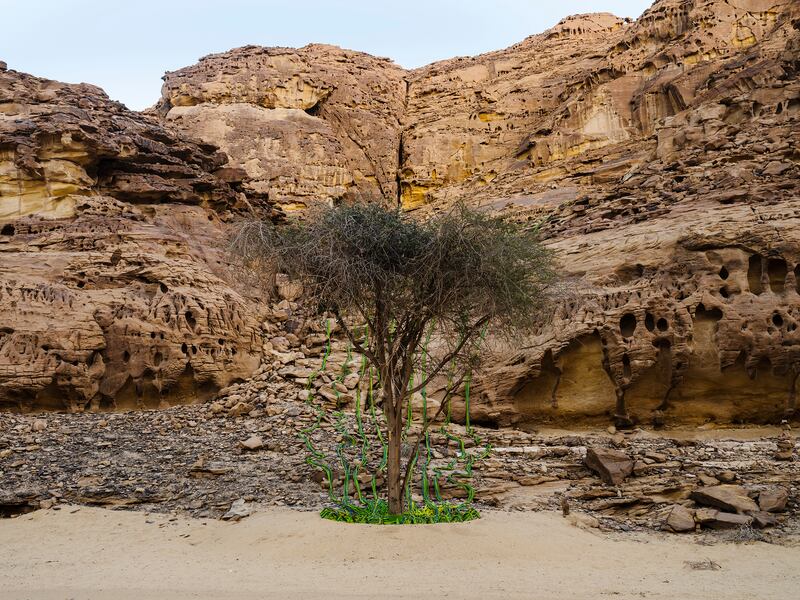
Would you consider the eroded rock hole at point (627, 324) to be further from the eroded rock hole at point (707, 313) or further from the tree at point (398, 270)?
the tree at point (398, 270)

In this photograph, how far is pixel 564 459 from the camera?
1000cm

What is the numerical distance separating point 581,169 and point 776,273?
50.6ft

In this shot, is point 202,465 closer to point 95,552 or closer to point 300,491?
point 300,491

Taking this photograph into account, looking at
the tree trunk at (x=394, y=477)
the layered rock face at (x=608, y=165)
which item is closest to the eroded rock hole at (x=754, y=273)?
the layered rock face at (x=608, y=165)

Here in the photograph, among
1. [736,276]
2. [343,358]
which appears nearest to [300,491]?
[343,358]

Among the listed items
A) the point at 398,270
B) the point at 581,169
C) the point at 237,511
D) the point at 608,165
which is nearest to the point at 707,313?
the point at 398,270

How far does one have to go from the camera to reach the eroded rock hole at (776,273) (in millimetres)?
11820

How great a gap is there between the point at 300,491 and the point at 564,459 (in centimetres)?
400

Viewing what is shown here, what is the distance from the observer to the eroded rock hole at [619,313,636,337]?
1200cm

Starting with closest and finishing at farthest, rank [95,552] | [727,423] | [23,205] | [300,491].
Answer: [95,552]
[300,491]
[727,423]
[23,205]

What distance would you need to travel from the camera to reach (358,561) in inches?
241

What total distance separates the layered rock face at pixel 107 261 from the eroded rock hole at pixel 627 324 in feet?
25.0

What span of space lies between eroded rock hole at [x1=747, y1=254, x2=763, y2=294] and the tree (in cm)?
593

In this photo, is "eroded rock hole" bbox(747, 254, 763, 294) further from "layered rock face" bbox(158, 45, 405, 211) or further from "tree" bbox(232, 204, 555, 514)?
"layered rock face" bbox(158, 45, 405, 211)
